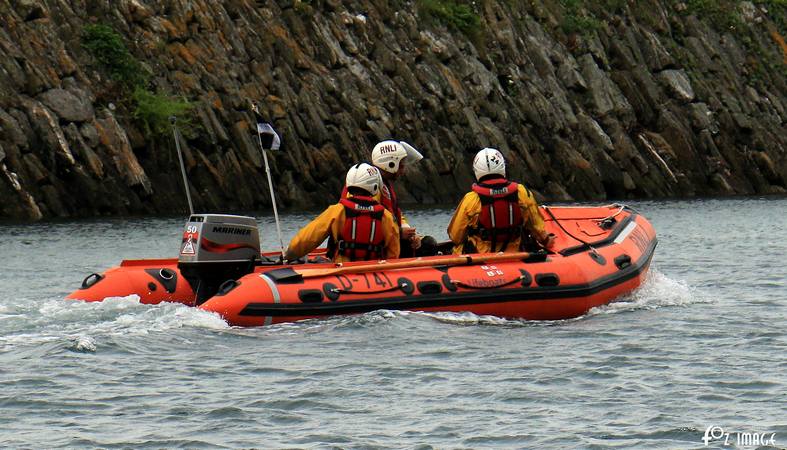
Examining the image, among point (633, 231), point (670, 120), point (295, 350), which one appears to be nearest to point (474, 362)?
point (295, 350)

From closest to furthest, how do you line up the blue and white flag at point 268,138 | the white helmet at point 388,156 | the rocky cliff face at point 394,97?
the white helmet at point 388,156 < the blue and white flag at point 268,138 < the rocky cliff face at point 394,97

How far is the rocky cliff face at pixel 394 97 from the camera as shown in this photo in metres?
39.2

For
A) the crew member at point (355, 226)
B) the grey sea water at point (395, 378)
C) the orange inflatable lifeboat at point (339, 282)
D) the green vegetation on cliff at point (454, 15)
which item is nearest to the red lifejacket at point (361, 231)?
the crew member at point (355, 226)

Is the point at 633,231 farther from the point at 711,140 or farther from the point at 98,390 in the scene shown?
the point at 711,140

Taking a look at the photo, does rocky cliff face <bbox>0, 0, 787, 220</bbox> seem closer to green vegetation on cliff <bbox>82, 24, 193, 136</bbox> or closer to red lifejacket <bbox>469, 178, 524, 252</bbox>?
green vegetation on cliff <bbox>82, 24, 193, 136</bbox>

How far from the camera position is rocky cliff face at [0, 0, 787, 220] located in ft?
129

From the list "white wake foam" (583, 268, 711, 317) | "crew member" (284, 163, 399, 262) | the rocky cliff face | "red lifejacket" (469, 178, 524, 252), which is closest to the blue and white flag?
"crew member" (284, 163, 399, 262)

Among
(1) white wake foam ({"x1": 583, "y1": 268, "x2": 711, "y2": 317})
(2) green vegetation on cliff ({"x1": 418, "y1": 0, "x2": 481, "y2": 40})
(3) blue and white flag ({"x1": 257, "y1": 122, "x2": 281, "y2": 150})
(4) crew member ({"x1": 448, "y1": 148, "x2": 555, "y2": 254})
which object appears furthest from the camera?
(2) green vegetation on cliff ({"x1": 418, "y1": 0, "x2": 481, "y2": 40})

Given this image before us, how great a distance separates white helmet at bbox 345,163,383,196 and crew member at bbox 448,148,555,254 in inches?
52.1

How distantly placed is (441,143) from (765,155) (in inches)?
598

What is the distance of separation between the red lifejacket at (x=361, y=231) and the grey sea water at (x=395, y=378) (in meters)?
1.06

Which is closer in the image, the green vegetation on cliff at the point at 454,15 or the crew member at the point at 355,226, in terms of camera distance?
the crew member at the point at 355,226

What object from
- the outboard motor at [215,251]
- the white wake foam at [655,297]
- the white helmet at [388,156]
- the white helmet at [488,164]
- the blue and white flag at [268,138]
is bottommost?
the white wake foam at [655,297]

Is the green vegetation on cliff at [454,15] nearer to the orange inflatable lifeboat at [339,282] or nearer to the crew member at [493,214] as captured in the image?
the crew member at [493,214]
